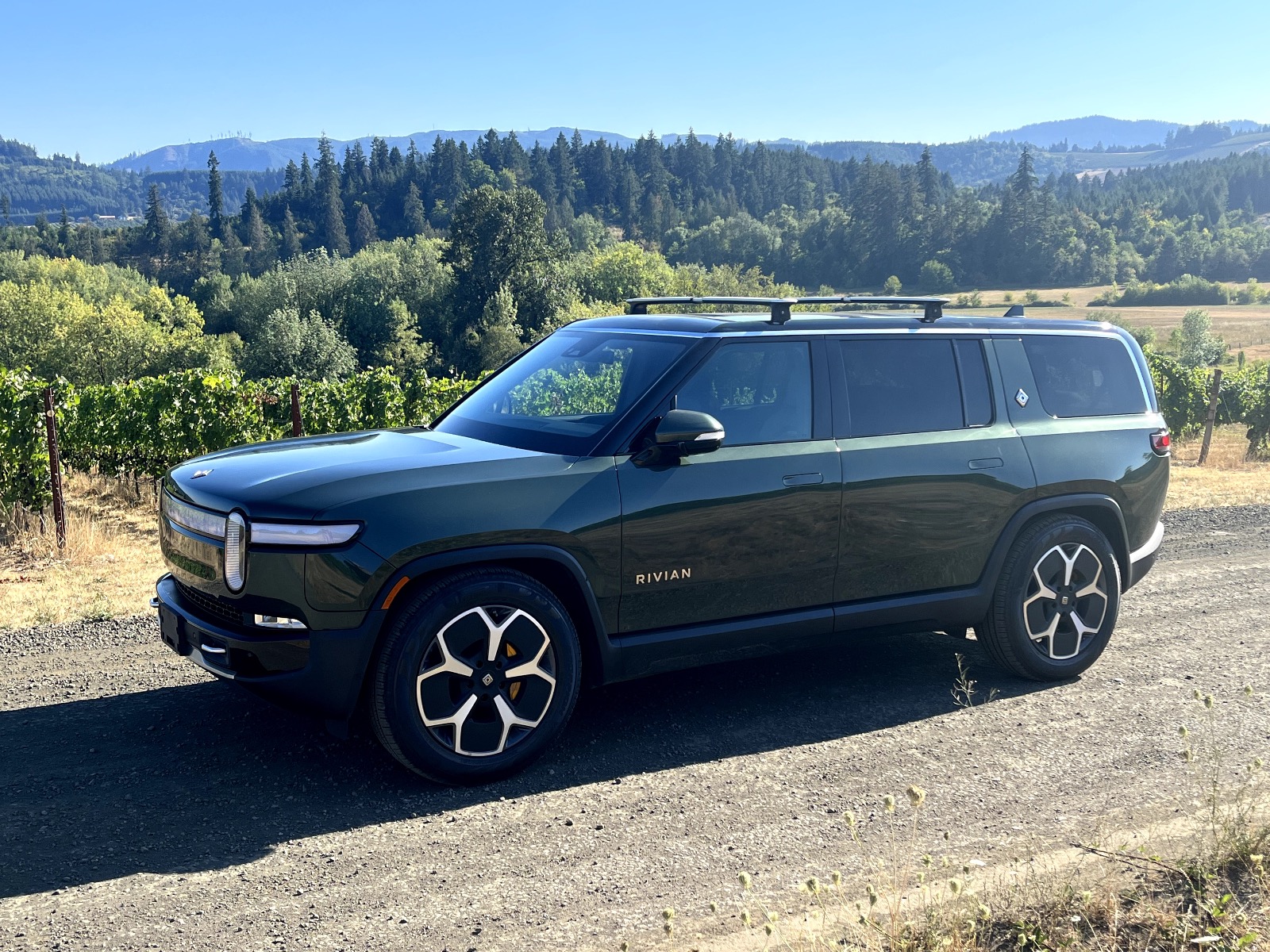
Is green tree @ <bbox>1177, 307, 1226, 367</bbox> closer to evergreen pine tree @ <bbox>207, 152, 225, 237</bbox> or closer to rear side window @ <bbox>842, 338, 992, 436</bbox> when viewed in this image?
rear side window @ <bbox>842, 338, 992, 436</bbox>

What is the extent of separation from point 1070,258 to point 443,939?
147 meters

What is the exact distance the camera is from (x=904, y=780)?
4629 mm

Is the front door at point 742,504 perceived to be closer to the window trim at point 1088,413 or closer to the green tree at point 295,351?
the window trim at point 1088,413

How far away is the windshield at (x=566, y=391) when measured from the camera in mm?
4953

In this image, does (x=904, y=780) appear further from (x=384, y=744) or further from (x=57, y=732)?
(x=57, y=732)

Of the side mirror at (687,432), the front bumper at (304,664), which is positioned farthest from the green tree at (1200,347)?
the front bumper at (304,664)

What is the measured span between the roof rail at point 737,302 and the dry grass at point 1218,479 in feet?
28.1

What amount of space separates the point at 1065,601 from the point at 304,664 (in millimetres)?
4100

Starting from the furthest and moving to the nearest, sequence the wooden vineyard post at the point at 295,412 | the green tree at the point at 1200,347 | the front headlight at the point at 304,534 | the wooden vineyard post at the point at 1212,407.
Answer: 1. the green tree at the point at 1200,347
2. the wooden vineyard post at the point at 1212,407
3. the wooden vineyard post at the point at 295,412
4. the front headlight at the point at 304,534

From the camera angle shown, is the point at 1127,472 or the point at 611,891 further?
the point at 1127,472

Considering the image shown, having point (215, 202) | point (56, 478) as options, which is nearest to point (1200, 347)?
point (56, 478)

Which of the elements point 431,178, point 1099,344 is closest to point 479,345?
point 1099,344

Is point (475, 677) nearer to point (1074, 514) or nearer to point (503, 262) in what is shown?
point (1074, 514)

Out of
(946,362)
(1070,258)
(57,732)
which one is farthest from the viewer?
(1070,258)
